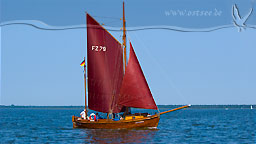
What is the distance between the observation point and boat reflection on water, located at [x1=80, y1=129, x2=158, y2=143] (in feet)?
153

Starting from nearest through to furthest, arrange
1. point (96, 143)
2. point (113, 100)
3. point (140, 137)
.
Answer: point (96, 143) < point (140, 137) < point (113, 100)

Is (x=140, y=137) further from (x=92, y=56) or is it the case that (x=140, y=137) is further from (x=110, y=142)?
(x=92, y=56)

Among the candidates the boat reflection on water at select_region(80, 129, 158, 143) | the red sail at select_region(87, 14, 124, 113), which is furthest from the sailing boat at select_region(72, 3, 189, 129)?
the boat reflection on water at select_region(80, 129, 158, 143)

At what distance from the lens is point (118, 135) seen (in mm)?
51062

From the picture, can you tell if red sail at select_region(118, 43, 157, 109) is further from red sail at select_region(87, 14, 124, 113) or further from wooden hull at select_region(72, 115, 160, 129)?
red sail at select_region(87, 14, 124, 113)

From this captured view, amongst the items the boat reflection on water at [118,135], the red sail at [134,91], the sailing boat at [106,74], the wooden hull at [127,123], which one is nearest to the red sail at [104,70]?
the sailing boat at [106,74]

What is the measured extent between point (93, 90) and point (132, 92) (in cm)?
669

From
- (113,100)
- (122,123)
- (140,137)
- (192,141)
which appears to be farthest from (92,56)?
(192,141)

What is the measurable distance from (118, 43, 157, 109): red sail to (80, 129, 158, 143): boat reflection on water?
11.8 feet

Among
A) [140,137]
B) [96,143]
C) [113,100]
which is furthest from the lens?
[113,100]

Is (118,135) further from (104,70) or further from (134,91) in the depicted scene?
(104,70)

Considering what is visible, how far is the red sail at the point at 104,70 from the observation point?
194 feet

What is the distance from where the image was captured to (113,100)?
5928 cm

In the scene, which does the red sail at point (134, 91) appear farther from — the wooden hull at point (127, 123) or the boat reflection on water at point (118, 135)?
the boat reflection on water at point (118, 135)
